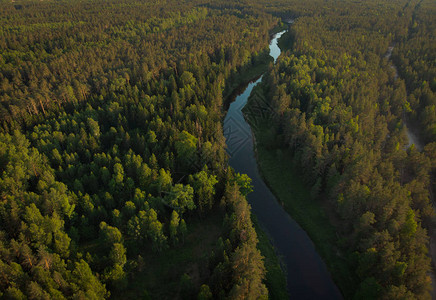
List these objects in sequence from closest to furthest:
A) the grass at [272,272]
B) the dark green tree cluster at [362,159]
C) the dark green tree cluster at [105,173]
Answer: the dark green tree cluster at [105,173] → the dark green tree cluster at [362,159] → the grass at [272,272]

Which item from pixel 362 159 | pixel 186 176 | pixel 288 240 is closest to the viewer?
pixel 288 240

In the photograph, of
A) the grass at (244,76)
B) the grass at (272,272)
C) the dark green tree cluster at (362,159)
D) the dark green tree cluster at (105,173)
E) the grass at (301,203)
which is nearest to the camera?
the dark green tree cluster at (105,173)

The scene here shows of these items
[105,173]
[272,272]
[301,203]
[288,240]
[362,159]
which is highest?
[362,159]

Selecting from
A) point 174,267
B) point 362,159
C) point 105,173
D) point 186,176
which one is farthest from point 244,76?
point 174,267

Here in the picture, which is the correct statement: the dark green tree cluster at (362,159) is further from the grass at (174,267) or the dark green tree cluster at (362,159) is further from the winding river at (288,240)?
the grass at (174,267)

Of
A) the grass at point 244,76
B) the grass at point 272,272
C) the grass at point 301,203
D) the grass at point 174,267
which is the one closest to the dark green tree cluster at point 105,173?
the grass at point 174,267

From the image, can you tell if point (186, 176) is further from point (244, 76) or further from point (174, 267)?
point (244, 76)
